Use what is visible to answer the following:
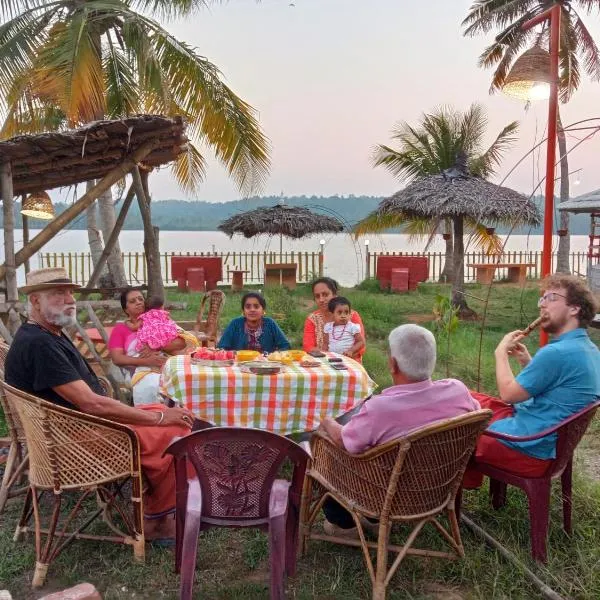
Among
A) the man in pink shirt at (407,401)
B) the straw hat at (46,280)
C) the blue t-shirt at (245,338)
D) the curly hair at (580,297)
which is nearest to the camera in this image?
the man in pink shirt at (407,401)

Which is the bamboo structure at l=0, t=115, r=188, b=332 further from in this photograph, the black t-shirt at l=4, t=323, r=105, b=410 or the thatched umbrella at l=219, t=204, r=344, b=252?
the thatched umbrella at l=219, t=204, r=344, b=252

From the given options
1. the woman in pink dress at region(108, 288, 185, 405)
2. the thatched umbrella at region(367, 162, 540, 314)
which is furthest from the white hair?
A: the thatched umbrella at region(367, 162, 540, 314)

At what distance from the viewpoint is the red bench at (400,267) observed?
19.6m

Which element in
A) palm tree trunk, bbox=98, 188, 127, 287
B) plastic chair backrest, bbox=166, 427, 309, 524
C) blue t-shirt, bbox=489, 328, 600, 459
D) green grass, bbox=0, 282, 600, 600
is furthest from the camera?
palm tree trunk, bbox=98, 188, 127, 287

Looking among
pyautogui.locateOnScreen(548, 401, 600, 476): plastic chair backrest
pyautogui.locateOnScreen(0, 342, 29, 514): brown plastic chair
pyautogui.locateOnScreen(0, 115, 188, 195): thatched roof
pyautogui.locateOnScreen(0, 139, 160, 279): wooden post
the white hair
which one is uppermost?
pyautogui.locateOnScreen(0, 115, 188, 195): thatched roof

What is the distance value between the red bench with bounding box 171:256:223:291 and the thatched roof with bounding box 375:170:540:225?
7650 millimetres

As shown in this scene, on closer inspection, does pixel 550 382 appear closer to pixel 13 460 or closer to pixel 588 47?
pixel 13 460

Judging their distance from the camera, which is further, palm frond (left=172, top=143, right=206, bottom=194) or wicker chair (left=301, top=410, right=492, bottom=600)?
palm frond (left=172, top=143, right=206, bottom=194)

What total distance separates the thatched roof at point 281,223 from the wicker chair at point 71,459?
591 inches

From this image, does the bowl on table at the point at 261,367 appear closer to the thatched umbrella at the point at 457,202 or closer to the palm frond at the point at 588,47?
the thatched umbrella at the point at 457,202

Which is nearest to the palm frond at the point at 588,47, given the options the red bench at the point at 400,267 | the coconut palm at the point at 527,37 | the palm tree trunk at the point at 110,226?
the coconut palm at the point at 527,37

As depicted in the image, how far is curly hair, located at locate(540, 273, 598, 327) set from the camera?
3217 mm

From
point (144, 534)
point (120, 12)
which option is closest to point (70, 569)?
point (144, 534)

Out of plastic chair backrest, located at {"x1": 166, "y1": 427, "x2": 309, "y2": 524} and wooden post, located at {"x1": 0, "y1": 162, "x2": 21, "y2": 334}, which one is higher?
wooden post, located at {"x1": 0, "y1": 162, "x2": 21, "y2": 334}
